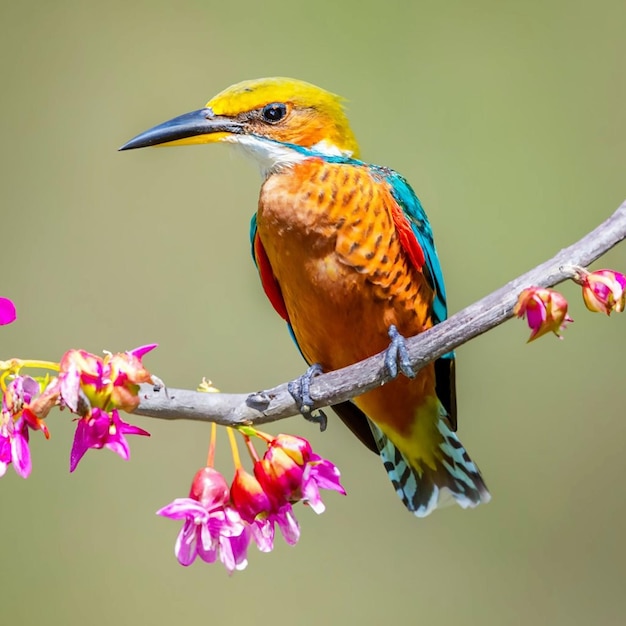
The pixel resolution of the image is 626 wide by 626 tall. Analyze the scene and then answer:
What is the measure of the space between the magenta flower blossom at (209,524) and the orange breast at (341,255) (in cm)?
89

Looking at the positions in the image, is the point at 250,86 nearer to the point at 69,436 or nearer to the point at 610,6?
the point at 69,436

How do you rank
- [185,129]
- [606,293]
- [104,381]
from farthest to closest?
1. [185,129]
2. [606,293]
3. [104,381]

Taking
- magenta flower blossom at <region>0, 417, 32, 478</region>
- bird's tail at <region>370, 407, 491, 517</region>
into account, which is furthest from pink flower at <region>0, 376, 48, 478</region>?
bird's tail at <region>370, 407, 491, 517</region>

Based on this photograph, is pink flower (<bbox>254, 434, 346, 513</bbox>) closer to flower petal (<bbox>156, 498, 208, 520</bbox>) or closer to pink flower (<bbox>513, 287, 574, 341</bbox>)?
flower petal (<bbox>156, 498, 208, 520</bbox>)

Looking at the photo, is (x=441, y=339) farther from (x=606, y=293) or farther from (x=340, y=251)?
(x=340, y=251)

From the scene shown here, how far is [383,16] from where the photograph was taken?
16.3 feet

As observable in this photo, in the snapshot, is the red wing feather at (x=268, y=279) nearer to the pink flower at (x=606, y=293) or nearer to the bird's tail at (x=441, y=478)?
the bird's tail at (x=441, y=478)

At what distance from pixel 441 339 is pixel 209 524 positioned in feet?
1.63

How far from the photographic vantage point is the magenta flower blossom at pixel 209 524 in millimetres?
1501

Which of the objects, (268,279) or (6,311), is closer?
(6,311)

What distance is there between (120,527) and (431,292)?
2077 millimetres

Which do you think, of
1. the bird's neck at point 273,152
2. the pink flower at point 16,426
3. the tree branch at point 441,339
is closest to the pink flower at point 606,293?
the tree branch at point 441,339

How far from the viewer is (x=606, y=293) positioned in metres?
1.43

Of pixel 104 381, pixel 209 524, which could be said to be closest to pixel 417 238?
pixel 209 524
